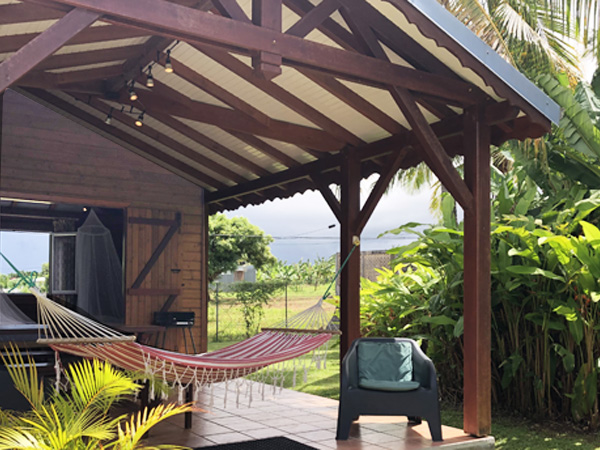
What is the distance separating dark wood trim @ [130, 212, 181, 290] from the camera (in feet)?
27.2

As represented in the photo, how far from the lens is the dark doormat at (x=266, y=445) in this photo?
4.40 meters

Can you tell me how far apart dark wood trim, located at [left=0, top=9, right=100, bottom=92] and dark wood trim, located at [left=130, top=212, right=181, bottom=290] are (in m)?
5.56

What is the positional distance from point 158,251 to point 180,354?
14.1 ft

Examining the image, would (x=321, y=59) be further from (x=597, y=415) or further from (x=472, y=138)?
(x=597, y=415)

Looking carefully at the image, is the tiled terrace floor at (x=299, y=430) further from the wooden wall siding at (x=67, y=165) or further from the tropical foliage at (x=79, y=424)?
the wooden wall siding at (x=67, y=165)

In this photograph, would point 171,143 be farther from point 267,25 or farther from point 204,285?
point 267,25

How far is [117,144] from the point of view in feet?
26.7

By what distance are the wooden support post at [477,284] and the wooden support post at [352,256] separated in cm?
148

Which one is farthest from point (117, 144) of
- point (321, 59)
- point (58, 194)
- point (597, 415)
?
point (597, 415)

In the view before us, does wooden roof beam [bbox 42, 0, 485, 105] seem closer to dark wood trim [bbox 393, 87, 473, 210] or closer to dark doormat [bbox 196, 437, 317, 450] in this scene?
dark wood trim [bbox 393, 87, 473, 210]

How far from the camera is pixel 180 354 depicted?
4328mm

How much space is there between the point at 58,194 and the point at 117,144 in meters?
1.00

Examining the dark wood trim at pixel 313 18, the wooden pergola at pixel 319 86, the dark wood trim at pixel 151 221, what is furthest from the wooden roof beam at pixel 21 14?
the dark wood trim at pixel 151 221

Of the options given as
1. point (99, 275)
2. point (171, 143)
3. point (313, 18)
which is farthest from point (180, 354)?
point (99, 275)
